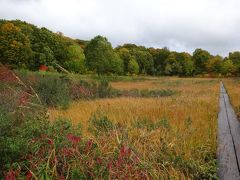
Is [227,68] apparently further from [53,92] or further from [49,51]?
[53,92]

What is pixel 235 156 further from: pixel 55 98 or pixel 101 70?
pixel 101 70

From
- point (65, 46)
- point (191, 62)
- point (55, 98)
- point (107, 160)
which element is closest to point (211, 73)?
point (191, 62)

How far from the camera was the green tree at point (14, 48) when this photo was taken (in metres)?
50.3

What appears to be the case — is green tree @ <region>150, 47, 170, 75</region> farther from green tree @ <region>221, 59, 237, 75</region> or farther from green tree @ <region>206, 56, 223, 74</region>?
green tree @ <region>221, 59, 237, 75</region>

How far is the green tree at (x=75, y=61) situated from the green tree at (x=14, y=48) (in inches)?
258

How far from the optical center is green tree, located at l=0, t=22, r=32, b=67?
50281 millimetres

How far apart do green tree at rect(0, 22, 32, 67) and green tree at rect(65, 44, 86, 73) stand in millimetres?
6557

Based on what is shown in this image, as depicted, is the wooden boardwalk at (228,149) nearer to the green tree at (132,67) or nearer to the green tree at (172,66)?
the green tree at (132,67)

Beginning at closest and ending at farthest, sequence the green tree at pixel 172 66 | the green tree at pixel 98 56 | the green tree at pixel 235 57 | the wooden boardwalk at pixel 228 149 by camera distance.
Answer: the wooden boardwalk at pixel 228 149 < the green tree at pixel 98 56 < the green tree at pixel 172 66 < the green tree at pixel 235 57

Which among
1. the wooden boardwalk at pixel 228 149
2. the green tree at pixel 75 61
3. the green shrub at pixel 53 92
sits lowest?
the wooden boardwalk at pixel 228 149

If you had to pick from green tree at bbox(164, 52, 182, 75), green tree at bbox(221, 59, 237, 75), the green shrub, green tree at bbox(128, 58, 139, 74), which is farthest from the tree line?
green tree at bbox(221, 59, 237, 75)

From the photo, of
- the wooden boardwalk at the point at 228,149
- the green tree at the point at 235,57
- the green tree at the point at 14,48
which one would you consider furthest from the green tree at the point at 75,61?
the green tree at the point at 235,57

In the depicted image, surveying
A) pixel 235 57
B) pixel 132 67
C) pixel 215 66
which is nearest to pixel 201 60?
pixel 215 66

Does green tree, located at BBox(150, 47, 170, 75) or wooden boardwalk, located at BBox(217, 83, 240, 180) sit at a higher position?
green tree, located at BBox(150, 47, 170, 75)
